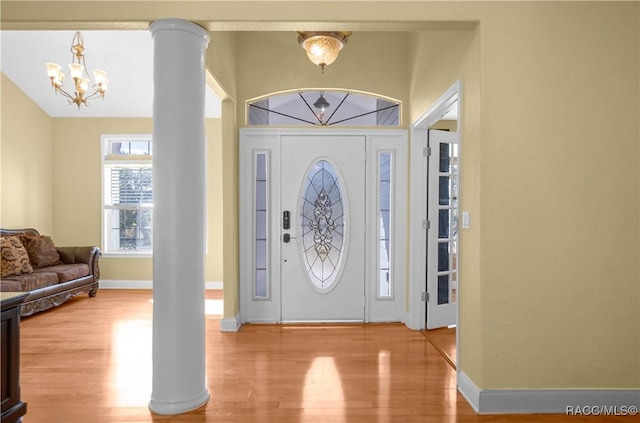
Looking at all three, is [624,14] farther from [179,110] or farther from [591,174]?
[179,110]

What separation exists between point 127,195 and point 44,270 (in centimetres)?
172

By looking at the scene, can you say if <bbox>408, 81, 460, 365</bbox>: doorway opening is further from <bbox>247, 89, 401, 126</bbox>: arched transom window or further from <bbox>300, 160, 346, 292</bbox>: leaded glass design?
<bbox>300, 160, 346, 292</bbox>: leaded glass design

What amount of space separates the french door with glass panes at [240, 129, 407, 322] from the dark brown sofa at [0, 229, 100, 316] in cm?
249

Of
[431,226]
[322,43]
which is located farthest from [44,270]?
[431,226]

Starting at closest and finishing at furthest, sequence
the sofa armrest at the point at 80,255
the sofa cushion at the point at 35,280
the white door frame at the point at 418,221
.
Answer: the white door frame at the point at 418,221, the sofa cushion at the point at 35,280, the sofa armrest at the point at 80,255

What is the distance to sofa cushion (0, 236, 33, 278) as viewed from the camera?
489cm

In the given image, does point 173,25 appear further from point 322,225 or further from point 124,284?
point 124,284

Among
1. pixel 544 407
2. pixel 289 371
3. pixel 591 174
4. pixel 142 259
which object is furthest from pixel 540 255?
pixel 142 259

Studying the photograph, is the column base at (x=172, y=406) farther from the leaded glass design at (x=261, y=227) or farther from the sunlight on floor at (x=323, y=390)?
the leaded glass design at (x=261, y=227)

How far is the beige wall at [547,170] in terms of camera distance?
252 cm

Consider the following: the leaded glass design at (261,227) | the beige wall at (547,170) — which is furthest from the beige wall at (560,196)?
the leaded glass design at (261,227)

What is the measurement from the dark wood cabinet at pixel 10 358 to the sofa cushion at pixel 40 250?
Result: 13.1ft

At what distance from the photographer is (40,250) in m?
5.52

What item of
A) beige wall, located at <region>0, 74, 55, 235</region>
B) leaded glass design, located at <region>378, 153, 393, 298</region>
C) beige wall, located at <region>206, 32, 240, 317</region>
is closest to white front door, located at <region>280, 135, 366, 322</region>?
leaded glass design, located at <region>378, 153, 393, 298</region>
